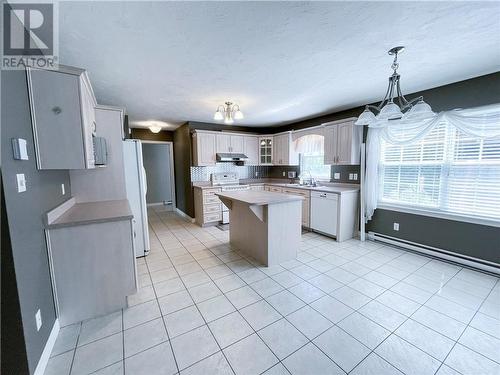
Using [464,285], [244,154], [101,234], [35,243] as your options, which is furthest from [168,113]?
[464,285]

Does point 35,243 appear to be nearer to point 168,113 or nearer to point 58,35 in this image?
point 58,35

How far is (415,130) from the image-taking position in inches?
125

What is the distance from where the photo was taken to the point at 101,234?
195cm

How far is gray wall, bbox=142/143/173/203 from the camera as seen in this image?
23.2 ft

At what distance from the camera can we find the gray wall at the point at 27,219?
1.22m

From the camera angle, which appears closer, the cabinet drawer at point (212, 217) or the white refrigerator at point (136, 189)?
the white refrigerator at point (136, 189)

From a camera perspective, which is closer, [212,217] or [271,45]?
[271,45]

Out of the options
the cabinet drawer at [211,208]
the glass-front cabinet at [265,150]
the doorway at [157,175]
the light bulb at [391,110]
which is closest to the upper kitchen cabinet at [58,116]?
the light bulb at [391,110]

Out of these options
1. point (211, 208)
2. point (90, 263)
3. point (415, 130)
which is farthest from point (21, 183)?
point (415, 130)

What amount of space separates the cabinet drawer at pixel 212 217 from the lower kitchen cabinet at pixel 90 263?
2677 mm

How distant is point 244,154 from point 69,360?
4.68 m

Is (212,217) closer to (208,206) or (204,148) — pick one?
(208,206)

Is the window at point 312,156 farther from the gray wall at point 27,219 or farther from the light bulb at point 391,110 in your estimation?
the gray wall at point 27,219

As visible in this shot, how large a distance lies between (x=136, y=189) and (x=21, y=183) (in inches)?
77.1
